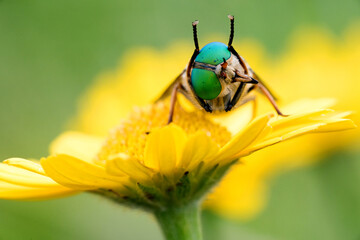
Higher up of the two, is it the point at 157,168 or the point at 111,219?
the point at 157,168

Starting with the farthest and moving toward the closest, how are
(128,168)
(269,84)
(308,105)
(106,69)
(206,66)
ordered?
(106,69) < (269,84) < (308,105) < (206,66) < (128,168)

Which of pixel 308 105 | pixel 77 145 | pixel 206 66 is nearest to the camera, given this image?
pixel 206 66

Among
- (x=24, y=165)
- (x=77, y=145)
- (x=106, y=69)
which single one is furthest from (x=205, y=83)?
(x=106, y=69)

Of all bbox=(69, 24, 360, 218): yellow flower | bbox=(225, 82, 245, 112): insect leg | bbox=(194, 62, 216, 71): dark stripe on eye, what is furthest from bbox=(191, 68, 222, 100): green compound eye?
bbox=(69, 24, 360, 218): yellow flower

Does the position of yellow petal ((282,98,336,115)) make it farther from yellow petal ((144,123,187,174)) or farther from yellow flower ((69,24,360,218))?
yellow petal ((144,123,187,174))

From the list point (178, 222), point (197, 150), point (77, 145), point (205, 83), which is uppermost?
point (205, 83)

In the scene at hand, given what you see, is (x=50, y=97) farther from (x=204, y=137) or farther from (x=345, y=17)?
(x=204, y=137)

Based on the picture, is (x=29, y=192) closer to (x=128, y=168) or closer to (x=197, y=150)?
(x=128, y=168)

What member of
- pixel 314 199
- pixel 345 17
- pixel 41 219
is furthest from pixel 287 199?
pixel 345 17
